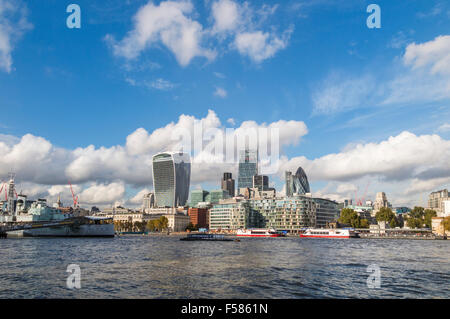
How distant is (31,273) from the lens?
44188 millimetres

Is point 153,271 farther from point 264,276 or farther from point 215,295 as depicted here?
point 215,295

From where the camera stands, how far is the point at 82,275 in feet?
140

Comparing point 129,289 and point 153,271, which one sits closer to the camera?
point 129,289
